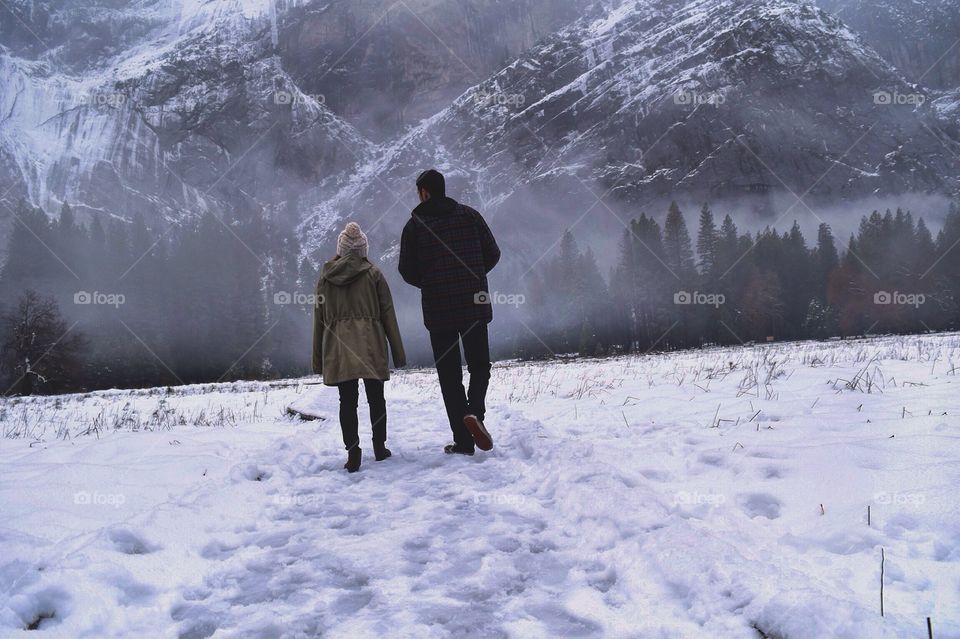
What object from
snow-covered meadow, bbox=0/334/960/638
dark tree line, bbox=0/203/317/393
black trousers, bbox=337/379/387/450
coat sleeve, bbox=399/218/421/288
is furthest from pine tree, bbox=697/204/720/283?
black trousers, bbox=337/379/387/450

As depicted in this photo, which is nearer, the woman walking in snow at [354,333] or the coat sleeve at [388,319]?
the woman walking in snow at [354,333]

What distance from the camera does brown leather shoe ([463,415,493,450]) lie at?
5.38 m

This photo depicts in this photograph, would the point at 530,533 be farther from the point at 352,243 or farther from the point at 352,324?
the point at 352,243

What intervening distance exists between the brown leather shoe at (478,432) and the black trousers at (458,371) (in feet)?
1.17

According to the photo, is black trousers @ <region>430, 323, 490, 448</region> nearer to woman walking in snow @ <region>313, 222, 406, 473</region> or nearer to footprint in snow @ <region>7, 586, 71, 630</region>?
woman walking in snow @ <region>313, 222, 406, 473</region>

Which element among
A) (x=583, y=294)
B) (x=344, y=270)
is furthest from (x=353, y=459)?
(x=583, y=294)

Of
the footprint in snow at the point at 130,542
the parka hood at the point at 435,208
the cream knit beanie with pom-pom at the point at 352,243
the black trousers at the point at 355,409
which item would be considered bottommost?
the footprint in snow at the point at 130,542

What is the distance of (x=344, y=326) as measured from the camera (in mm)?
5871

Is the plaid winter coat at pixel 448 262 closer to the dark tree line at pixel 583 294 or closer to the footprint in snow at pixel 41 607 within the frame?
the footprint in snow at pixel 41 607

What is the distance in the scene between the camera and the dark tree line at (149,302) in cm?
4716

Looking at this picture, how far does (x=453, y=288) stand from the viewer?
588cm

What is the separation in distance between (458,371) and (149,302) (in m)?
59.0

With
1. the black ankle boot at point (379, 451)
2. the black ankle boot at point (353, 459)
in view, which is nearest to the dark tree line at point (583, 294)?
the black ankle boot at point (379, 451)

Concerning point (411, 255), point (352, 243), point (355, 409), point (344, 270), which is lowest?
point (355, 409)
